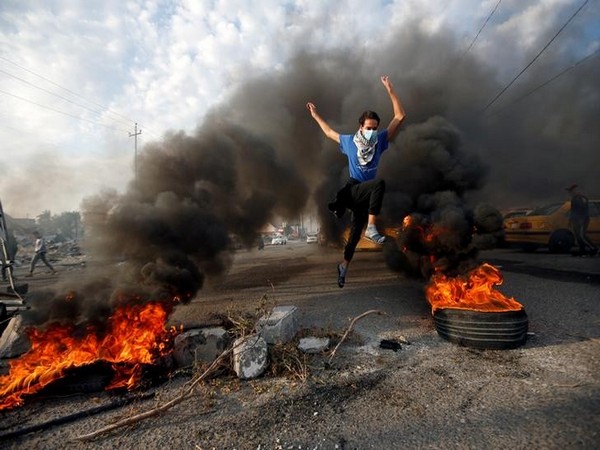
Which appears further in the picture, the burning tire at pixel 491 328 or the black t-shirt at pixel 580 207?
the black t-shirt at pixel 580 207

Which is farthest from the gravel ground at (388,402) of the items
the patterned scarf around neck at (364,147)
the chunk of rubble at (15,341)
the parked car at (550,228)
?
the parked car at (550,228)

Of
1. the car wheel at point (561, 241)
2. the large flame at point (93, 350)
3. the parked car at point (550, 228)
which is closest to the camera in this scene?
the large flame at point (93, 350)

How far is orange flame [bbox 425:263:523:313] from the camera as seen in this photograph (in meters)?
4.85

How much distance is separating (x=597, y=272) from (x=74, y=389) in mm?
12005

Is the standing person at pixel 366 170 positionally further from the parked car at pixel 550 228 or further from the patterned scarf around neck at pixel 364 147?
the parked car at pixel 550 228

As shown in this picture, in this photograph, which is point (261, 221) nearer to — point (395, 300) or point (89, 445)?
point (395, 300)

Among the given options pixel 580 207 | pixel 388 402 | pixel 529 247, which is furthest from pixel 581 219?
pixel 388 402

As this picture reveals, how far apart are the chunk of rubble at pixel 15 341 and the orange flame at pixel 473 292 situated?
6640mm

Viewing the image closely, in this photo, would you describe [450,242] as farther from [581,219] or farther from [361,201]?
[581,219]

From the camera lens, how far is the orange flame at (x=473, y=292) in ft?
15.9

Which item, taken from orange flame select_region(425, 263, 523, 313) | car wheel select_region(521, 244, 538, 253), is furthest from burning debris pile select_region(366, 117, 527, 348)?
car wheel select_region(521, 244, 538, 253)

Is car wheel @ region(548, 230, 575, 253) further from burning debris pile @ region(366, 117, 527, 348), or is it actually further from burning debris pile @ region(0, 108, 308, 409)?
burning debris pile @ region(0, 108, 308, 409)

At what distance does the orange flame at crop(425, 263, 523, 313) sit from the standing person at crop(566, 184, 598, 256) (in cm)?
768

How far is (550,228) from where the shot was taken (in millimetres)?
11953
